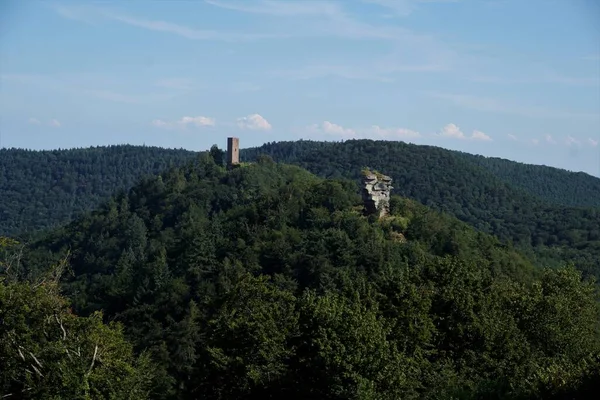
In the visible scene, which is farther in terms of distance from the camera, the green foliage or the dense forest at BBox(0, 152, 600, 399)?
the dense forest at BBox(0, 152, 600, 399)

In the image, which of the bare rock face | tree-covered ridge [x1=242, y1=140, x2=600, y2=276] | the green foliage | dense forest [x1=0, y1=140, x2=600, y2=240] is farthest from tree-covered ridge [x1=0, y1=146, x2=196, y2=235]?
the green foliage

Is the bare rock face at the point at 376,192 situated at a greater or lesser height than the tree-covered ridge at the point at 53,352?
greater

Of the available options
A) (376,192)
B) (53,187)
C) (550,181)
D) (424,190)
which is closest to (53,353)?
(376,192)

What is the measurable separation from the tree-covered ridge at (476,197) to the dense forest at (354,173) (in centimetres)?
18

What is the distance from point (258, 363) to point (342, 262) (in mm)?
29398

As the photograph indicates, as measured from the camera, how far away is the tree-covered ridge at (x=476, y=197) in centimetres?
9288

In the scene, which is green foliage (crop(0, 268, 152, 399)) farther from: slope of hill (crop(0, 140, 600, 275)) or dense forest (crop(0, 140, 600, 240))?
dense forest (crop(0, 140, 600, 240))

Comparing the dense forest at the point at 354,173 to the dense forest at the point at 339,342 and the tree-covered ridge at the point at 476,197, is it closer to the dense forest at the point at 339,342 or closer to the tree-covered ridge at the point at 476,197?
the tree-covered ridge at the point at 476,197

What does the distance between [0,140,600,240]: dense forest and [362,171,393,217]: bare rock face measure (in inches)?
1750

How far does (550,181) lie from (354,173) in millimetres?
57115

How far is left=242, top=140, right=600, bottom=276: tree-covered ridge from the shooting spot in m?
92.9

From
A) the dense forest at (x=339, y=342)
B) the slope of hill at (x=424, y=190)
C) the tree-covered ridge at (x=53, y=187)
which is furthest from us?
the tree-covered ridge at (x=53, y=187)

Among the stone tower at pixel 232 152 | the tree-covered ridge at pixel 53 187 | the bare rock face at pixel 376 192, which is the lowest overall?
the tree-covered ridge at pixel 53 187

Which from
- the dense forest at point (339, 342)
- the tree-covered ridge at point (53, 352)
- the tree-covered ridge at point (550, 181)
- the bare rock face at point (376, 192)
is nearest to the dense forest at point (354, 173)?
the tree-covered ridge at point (550, 181)
